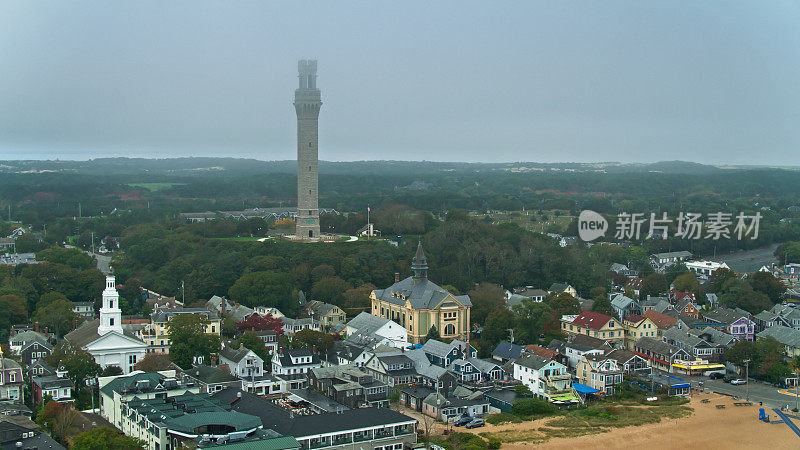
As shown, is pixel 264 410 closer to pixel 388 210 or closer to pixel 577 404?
pixel 577 404

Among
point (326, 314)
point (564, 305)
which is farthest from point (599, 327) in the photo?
point (326, 314)

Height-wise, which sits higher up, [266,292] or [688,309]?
[266,292]

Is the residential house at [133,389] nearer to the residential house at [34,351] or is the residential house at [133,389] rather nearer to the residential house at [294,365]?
the residential house at [294,365]

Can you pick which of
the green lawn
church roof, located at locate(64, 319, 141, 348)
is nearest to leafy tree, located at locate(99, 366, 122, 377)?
church roof, located at locate(64, 319, 141, 348)

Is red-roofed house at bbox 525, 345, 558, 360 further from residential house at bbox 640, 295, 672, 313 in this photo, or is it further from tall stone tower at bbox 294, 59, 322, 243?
tall stone tower at bbox 294, 59, 322, 243

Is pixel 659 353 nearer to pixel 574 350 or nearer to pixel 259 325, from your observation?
pixel 574 350
